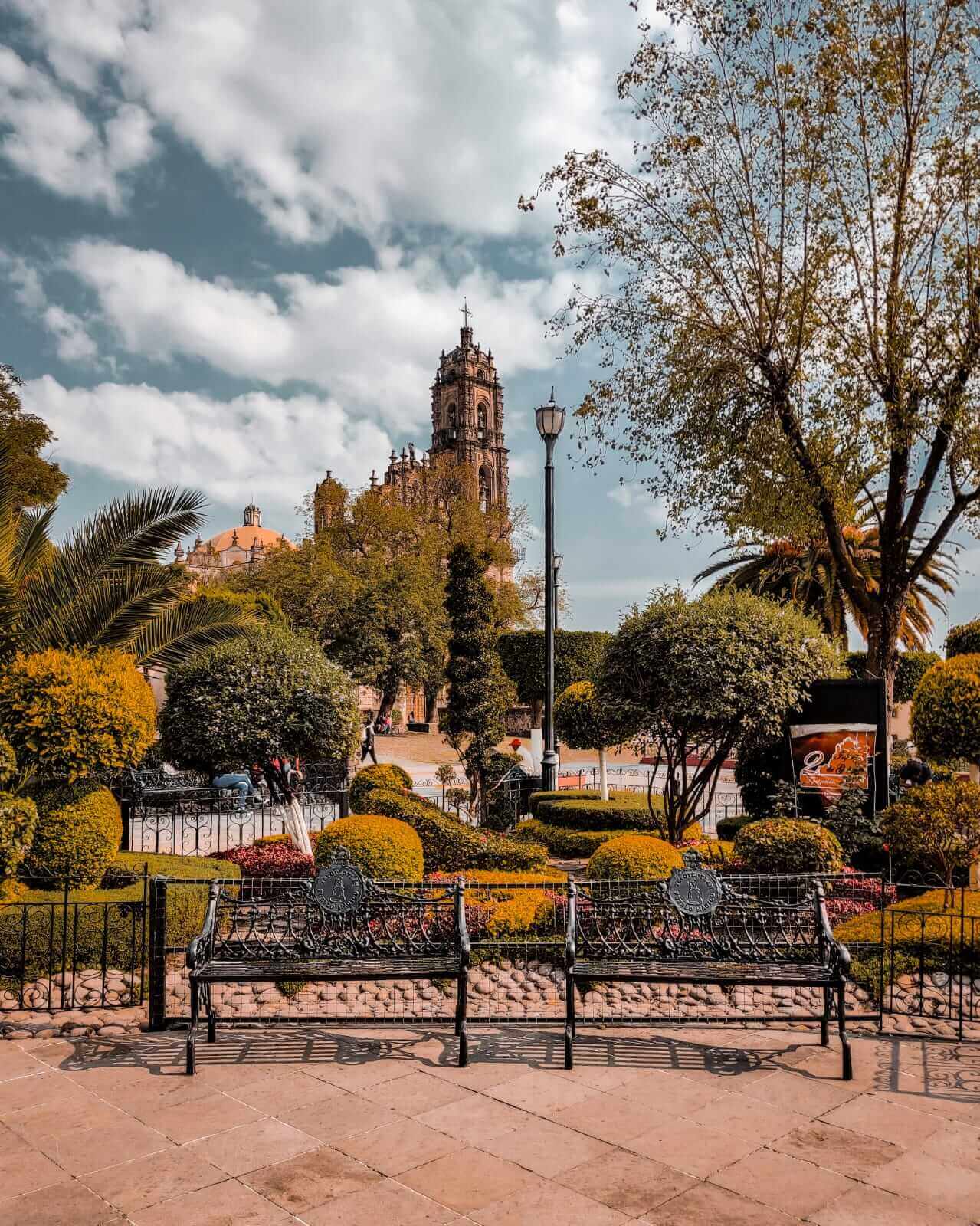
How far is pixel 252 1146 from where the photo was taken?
452 centimetres

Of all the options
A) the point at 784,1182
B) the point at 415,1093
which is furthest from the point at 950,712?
the point at 415,1093

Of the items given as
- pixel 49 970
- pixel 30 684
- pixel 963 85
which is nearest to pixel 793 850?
pixel 49 970

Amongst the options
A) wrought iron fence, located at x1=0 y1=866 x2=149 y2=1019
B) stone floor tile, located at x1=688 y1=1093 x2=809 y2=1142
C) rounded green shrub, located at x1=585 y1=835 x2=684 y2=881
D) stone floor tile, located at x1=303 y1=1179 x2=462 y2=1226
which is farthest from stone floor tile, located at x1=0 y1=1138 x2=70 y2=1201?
rounded green shrub, located at x1=585 y1=835 x2=684 y2=881

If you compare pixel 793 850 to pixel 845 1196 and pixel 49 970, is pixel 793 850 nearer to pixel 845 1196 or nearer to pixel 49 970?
pixel 845 1196

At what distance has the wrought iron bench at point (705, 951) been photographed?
567 centimetres

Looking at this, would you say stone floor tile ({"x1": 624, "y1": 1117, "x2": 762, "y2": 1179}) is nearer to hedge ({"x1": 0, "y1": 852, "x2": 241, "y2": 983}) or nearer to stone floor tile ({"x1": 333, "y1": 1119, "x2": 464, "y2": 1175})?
stone floor tile ({"x1": 333, "y1": 1119, "x2": 464, "y2": 1175})

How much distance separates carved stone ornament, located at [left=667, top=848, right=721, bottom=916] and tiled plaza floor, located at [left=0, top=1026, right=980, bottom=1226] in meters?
0.77

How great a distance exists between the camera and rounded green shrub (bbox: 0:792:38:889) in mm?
7348

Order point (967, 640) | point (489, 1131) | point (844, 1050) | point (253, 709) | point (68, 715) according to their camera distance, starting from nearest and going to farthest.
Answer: point (489, 1131)
point (844, 1050)
point (68, 715)
point (253, 709)
point (967, 640)

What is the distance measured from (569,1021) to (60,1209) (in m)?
2.76

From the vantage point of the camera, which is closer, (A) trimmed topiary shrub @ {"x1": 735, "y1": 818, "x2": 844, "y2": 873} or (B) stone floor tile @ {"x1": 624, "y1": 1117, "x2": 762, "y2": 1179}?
(B) stone floor tile @ {"x1": 624, "y1": 1117, "x2": 762, "y2": 1179}

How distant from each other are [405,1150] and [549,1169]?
67 cm

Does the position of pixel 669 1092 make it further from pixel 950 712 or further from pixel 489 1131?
pixel 950 712

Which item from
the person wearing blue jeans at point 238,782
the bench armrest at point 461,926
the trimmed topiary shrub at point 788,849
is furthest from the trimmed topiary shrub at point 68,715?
the person wearing blue jeans at point 238,782
